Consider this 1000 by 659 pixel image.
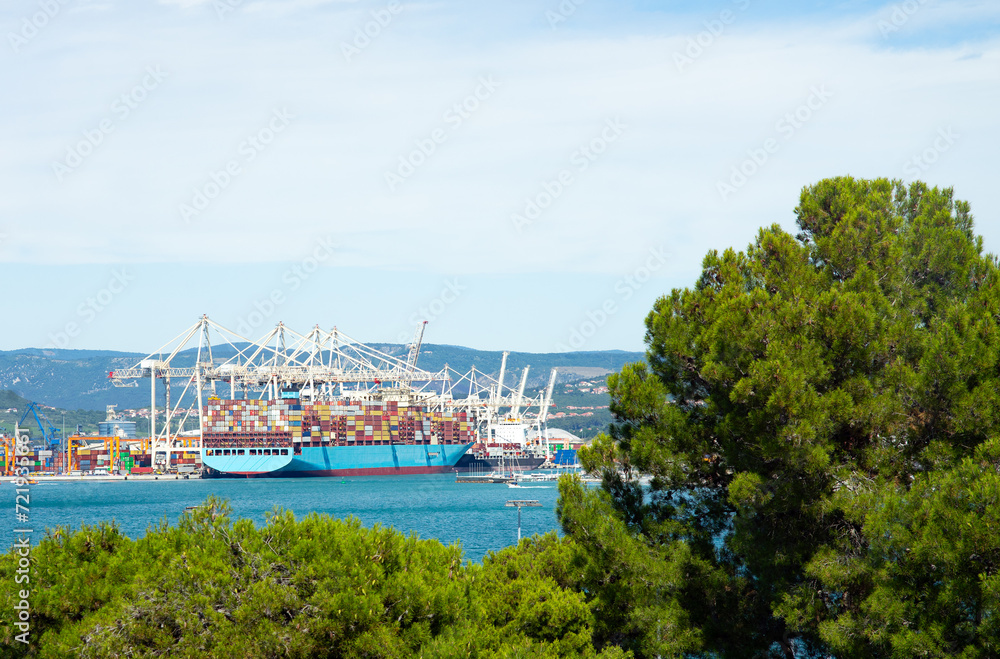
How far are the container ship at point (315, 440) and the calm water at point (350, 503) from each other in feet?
5.43

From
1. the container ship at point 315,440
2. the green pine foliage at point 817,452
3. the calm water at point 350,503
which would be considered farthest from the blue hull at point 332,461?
the green pine foliage at point 817,452

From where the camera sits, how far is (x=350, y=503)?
66.5 m

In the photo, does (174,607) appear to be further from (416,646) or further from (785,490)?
(785,490)

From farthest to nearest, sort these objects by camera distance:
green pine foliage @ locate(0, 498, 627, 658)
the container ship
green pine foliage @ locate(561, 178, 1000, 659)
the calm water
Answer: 1. the container ship
2. the calm water
3. green pine foliage @ locate(561, 178, 1000, 659)
4. green pine foliage @ locate(0, 498, 627, 658)

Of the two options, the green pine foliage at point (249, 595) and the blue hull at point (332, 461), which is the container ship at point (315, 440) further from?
the green pine foliage at point (249, 595)

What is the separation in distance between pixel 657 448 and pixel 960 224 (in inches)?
191

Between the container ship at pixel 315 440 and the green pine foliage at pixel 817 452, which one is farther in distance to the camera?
the container ship at pixel 315 440

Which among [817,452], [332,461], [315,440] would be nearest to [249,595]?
[817,452]

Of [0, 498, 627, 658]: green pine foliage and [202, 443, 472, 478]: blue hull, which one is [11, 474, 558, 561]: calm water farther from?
[0, 498, 627, 658]: green pine foliage

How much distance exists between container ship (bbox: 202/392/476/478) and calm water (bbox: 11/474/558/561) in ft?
5.43

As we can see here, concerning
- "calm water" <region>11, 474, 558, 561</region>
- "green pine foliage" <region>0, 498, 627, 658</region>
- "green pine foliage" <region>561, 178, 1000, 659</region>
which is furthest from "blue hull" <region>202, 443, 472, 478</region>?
"green pine foliage" <region>0, 498, 627, 658</region>

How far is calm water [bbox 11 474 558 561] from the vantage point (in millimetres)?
45719

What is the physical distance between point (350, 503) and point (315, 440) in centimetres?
4037

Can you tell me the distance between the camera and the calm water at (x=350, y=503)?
150 feet
